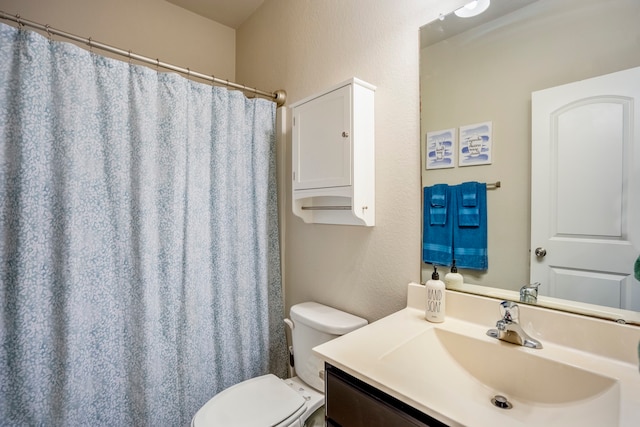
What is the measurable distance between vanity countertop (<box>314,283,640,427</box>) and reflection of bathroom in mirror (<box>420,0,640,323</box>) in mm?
66

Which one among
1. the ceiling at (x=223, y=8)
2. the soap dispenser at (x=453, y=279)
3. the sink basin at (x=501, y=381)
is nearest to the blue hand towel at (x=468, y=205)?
the soap dispenser at (x=453, y=279)

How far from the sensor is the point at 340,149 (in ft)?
4.12

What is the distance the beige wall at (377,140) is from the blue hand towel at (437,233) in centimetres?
4

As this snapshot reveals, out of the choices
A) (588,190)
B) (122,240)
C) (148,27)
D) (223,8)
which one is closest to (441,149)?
(588,190)

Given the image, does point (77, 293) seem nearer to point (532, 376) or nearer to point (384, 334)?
point (384, 334)

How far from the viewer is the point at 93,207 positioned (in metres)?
1.24

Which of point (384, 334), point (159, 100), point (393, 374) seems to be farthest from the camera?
point (159, 100)

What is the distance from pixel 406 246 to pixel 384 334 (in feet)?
1.28

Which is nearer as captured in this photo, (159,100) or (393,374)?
(393,374)

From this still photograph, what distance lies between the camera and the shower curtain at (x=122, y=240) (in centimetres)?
112

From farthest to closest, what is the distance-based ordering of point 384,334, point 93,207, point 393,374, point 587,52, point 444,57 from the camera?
point 93,207 < point 444,57 < point 384,334 < point 587,52 < point 393,374

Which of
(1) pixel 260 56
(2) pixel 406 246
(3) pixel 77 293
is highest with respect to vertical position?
(1) pixel 260 56

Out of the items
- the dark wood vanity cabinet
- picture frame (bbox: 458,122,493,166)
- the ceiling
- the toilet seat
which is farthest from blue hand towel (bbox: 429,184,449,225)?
the ceiling

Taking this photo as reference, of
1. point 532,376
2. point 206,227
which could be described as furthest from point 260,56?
point 532,376
